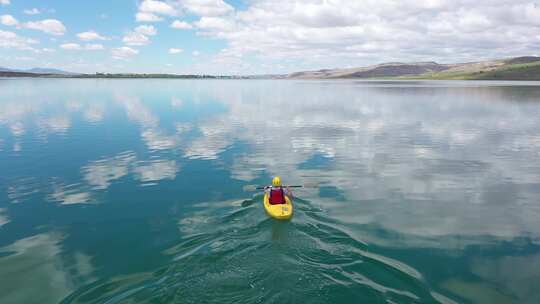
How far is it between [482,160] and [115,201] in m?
40.4

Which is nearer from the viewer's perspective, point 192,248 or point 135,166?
point 192,248

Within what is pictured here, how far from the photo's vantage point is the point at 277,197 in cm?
2511

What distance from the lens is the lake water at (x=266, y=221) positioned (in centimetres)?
1623

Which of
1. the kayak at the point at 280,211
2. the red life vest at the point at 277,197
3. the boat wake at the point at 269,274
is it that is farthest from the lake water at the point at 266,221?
the red life vest at the point at 277,197

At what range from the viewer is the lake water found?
1623 cm

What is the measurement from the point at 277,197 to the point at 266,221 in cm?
240

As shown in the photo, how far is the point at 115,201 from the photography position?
2794 centimetres

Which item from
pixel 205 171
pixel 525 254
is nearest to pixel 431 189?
pixel 525 254

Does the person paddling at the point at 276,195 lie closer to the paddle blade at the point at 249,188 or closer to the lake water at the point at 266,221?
the lake water at the point at 266,221

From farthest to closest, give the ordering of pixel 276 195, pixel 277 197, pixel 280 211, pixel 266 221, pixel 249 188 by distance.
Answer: pixel 249 188, pixel 276 195, pixel 277 197, pixel 280 211, pixel 266 221

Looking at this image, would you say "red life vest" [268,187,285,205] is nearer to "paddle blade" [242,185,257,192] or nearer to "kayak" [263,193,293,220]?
"kayak" [263,193,293,220]

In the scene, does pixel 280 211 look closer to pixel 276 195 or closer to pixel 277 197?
pixel 277 197

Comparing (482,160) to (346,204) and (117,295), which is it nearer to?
(346,204)

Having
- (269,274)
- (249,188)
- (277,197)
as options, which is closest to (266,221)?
(277,197)
